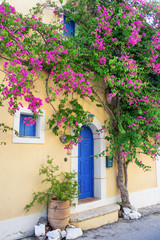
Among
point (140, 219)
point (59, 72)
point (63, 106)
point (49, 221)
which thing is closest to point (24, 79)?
point (59, 72)

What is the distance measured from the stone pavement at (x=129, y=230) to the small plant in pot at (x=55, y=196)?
0.51 meters

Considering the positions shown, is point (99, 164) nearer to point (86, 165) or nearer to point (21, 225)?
point (86, 165)

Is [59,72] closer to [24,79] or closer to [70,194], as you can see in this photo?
[24,79]

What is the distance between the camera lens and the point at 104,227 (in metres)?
4.57

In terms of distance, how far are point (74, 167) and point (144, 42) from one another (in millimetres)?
3950

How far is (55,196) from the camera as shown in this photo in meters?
4.19

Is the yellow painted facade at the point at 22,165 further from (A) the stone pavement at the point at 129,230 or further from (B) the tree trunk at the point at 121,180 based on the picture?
(B) the tree trunk at the point at 121,180

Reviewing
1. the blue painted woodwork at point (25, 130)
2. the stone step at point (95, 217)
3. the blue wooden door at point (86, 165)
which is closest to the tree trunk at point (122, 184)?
the stone step at point (95, 217)

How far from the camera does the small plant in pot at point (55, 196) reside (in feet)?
12.8

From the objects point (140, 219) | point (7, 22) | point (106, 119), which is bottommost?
point (140, 219)

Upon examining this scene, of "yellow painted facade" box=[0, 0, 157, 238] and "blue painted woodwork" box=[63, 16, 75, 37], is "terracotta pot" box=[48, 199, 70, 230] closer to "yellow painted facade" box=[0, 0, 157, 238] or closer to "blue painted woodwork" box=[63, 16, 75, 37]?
"yellow painted facade" box=[0, 0, 157, 238]

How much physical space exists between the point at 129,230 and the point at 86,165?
1.88 m

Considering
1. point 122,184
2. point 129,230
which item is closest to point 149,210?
point 122,184

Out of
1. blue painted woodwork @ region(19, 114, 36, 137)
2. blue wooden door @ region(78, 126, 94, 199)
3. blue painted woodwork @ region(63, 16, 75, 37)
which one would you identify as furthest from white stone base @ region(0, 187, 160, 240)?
blue painted woodwork @ region(63, 16, 75, 37)
